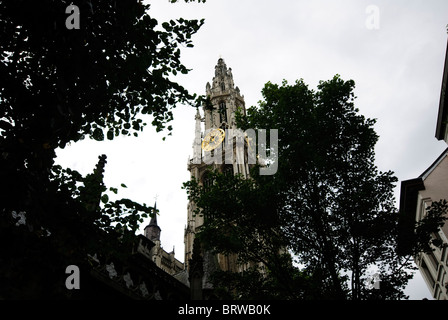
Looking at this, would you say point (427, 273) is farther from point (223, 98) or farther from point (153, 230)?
point (153, 230)

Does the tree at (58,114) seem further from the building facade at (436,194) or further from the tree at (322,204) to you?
the building facade at (436,194)

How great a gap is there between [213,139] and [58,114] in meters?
53.5

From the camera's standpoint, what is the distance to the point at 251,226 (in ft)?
33.4

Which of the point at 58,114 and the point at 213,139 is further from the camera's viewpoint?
the point at 213,139

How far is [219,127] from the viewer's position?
5875 cm

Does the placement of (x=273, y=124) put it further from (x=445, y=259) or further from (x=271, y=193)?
(x=445, y=259)

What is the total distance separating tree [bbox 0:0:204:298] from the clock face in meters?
49.2

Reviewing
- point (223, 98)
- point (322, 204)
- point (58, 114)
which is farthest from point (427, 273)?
point (223, 98)

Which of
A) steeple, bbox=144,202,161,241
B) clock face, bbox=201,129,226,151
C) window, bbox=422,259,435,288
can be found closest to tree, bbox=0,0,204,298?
window, bbox=422,259,435,288

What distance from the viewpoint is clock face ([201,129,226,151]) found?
56375 mm
